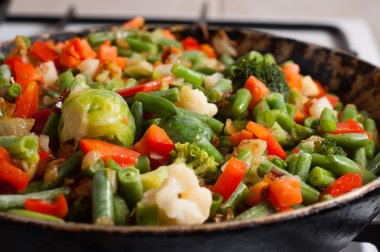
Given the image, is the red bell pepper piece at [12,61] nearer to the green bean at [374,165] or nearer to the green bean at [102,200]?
the green bean at [102,200]

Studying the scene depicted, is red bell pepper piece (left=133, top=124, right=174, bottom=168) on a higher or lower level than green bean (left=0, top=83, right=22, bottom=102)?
lower

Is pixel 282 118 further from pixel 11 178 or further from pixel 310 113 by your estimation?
pixel 11 178

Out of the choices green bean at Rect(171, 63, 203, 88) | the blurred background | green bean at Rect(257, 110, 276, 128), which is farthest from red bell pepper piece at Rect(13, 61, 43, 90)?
the blurred background

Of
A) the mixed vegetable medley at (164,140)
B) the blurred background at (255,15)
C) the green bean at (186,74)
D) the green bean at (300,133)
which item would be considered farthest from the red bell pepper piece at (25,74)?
the blurred background at (255,15)

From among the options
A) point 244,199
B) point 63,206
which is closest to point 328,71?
point 244,199

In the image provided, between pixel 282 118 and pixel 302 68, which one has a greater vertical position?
pixel 302 68

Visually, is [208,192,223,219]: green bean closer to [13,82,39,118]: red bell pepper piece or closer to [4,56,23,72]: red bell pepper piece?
[13,82,39,118]: red bell pepper piece

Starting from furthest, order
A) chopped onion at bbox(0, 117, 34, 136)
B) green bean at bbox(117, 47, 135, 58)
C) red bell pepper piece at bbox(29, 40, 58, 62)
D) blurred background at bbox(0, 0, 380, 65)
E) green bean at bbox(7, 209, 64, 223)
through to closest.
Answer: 1. blurred background at bbox(0, 0, 380, 65)
2. green bean at bbox(117, 47, 135, 58)
3. red bell pepper piece at bbox(29, 40, 58, 62)
4. chopped onion at bbox(0, 117, 34, 136)
5. green bean at bbox(7, 209, 64, 223)
